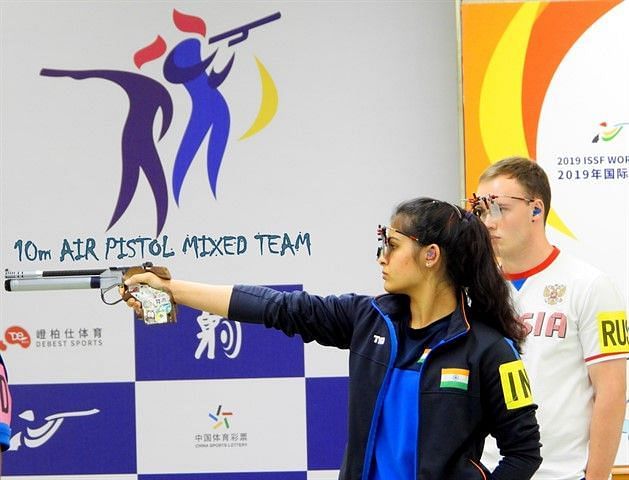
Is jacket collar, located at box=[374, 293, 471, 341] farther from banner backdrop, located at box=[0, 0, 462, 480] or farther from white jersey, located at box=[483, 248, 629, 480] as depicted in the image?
banner backdrop, located at box=[0, 0, 462, 480]

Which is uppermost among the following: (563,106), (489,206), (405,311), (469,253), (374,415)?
(563,106)

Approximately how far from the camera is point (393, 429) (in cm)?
177

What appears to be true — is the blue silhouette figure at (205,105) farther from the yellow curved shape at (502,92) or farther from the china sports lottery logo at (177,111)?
the yellow curved shape at (502,92)

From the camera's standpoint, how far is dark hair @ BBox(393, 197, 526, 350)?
6.11ft

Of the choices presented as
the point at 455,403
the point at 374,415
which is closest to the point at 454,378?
the point at 455,403

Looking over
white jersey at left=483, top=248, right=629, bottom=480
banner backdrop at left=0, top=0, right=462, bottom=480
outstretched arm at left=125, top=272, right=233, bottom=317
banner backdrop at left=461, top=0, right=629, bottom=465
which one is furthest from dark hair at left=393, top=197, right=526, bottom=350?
banner backdrop at left=0, top=0, right=462, bottom=480

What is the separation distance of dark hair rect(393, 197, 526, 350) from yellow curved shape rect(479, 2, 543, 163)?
1458mm

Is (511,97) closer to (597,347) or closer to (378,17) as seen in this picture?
(378,17)

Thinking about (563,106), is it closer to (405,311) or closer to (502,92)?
(502,92)

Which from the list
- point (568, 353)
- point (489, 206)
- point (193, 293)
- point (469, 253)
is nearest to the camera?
point (469, 253)

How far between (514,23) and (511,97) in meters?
0.26

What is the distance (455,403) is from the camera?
5.76 ft

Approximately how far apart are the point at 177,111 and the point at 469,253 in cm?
214

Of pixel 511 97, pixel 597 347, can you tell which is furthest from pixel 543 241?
pixel 511 97
